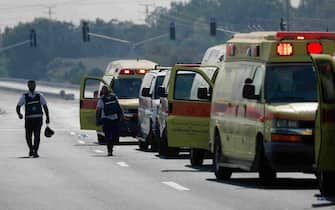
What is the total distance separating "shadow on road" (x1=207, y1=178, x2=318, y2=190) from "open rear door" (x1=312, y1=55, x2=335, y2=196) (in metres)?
2.62

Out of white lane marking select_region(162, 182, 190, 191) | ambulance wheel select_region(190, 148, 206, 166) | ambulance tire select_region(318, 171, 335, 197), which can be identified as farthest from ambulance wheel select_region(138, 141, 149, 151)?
ambulance tire select_region(318, 171, 335, 197)

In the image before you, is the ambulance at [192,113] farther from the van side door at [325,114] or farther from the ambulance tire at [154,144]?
the van side door at [325,114]

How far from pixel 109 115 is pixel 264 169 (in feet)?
38.2

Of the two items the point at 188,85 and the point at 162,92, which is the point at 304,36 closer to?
the point at 188,85

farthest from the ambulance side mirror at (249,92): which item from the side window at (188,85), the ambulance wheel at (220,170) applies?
the side window at (188,85)

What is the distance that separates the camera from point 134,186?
2112 cm

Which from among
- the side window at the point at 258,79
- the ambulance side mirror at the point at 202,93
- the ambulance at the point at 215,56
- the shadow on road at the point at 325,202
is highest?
the ambulance at the point at 215,56

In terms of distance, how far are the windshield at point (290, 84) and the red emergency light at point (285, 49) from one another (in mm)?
174

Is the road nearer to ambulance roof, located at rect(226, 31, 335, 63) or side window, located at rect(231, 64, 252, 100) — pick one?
side window, located at rect(231, 64, 252, 100)

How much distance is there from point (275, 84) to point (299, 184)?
4.58 ft

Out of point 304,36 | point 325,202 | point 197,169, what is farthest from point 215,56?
point 325,202

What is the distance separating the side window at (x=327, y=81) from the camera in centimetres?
1769

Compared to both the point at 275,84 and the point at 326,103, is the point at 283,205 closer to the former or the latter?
the point at 326,103

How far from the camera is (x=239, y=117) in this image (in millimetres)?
21875
